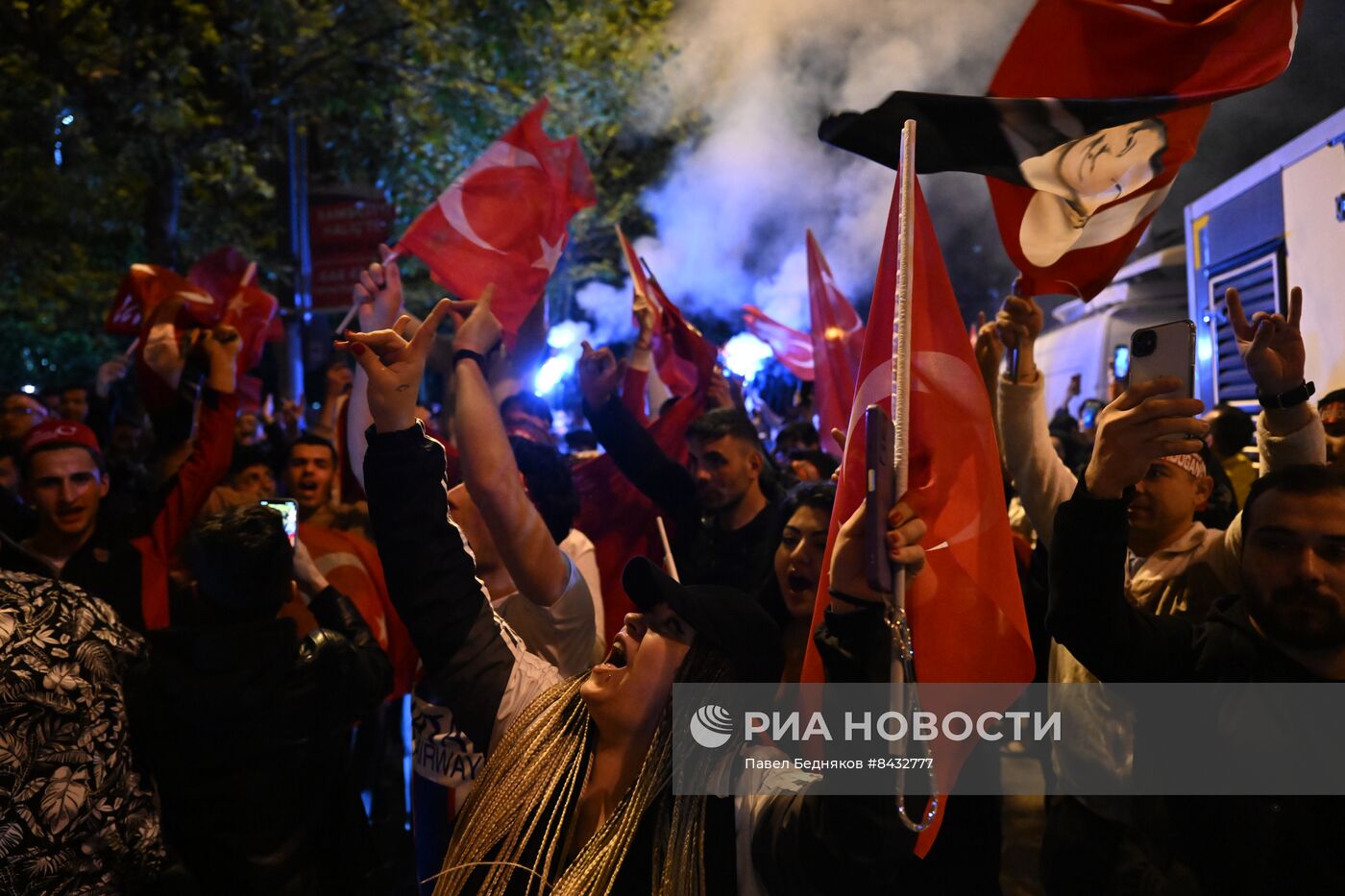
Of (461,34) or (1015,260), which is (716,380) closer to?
(1015,260)

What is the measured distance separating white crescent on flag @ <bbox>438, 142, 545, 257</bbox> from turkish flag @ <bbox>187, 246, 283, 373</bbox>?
8.63 feet

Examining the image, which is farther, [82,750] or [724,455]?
[724,455]

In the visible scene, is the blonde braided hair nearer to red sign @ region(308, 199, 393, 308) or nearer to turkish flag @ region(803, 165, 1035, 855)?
turkish flag @ region(803, 165, 1035, 855)

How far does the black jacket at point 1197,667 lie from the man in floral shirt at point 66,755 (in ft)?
7.11

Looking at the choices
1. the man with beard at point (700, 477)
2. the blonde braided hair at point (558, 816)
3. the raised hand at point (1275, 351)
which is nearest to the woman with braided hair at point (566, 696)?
the blonde braided hair at point (558, 816)

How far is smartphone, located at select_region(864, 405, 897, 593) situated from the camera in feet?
6.00

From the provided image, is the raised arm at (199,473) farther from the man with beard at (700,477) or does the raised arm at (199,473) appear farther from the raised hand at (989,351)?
the raised hand at (989,351)

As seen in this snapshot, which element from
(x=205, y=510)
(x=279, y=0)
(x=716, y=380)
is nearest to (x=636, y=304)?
(x=716, y=380)

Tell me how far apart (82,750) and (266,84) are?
12.2 metres

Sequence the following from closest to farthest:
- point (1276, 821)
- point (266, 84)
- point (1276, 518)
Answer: point (1276, 821)
point (1276, 518)
point (266, 84)

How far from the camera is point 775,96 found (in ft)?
47.6

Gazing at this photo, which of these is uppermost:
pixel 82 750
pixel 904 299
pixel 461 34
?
pixel 461 34

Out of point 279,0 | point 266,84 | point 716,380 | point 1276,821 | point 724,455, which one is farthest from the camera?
point 266,84

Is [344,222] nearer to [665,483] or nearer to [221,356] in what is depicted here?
[221,356]
